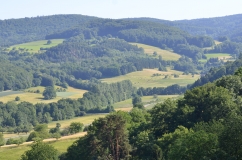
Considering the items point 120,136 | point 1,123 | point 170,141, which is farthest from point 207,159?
point 1,123

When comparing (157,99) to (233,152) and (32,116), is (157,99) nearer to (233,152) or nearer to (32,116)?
(32,116)

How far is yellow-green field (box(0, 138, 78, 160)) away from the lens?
9001cm

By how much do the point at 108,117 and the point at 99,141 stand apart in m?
4.04

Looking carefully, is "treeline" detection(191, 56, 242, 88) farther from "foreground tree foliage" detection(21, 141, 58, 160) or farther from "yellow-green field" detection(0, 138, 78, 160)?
"foreground tree foliage" detection(21, 141, 58, 160)

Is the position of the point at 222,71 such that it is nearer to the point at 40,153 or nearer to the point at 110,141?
the point at 110,141

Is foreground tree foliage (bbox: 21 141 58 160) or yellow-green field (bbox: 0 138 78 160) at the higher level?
foreground tree foliage (bbox: 21 141 58 160)

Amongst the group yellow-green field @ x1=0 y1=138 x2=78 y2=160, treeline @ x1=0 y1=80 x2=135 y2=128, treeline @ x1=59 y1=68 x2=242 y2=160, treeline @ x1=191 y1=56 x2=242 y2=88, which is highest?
treeline @ x1=59 y1=68 x2=242 y2=160

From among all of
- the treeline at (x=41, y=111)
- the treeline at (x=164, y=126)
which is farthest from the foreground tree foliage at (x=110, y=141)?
the treeline at (x=41, y=111)

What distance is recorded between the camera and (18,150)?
315 ft

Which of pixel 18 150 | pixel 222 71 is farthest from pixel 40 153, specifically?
pixel 222 71

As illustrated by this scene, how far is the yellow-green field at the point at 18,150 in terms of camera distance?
90.0 metres

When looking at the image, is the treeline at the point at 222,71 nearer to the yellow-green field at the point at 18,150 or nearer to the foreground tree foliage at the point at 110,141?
the yellow-green field at the point at 18,150

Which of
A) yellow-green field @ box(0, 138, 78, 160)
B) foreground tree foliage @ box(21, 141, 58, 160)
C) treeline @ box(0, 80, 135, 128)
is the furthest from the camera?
treeline @ box(0, 80, 135, 128)

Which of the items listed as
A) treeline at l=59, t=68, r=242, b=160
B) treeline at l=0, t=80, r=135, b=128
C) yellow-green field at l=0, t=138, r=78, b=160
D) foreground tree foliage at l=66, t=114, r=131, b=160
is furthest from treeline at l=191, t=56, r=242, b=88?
foreground tree foliage at l=66, t=114, r=131, b=160
